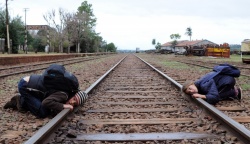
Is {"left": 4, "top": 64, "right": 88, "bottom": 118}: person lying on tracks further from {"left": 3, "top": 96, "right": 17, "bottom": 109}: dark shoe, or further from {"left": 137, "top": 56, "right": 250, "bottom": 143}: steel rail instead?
{"left": 137, "top": 56, "right": 250, "bottom": 143}: steel rail

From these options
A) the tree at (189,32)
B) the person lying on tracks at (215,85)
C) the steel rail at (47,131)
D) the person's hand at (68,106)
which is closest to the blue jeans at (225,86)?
the person lying on tracks at (215,85)

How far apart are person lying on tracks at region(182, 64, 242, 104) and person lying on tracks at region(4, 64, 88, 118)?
186cm

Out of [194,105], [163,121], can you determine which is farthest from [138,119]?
[194,105]

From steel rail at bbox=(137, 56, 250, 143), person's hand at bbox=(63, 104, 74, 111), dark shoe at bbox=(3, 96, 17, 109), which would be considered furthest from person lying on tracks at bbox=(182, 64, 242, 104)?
dark shoe at bbox=(3, 96, 17, 109)

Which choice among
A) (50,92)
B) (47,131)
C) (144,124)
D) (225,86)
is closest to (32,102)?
(50,92)

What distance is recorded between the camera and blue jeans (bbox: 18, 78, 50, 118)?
4.21 metres

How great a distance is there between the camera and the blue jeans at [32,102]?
166 inches

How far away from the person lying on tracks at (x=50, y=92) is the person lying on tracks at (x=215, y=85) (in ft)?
6.10

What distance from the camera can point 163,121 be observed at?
158 inches

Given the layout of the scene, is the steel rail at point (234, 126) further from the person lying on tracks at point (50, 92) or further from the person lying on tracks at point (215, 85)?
the person lying on tracks at point (50, 92)

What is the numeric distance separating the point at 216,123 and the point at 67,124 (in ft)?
5.96

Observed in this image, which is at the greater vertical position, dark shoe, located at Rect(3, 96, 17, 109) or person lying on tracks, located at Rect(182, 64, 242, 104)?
person lying on tracks, located at Rect(182, 64, 242, 104)

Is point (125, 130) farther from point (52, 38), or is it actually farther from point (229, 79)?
point (52, 38)

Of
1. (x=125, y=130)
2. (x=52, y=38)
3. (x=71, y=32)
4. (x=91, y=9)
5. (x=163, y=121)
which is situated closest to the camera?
(x=125, y=130)
